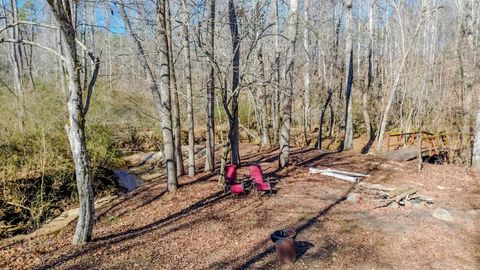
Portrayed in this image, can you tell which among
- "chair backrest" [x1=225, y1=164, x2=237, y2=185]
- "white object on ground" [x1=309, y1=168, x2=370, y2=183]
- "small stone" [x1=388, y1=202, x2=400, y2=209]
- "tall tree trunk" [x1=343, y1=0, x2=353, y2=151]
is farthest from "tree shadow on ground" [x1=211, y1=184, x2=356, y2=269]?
"tall tree trunk" [x1=343, y1=0, x2=353, y2=151]

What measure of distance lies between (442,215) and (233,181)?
4.22m

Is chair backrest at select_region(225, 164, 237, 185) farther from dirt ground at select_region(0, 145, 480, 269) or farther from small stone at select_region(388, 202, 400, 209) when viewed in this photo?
small stone at select_region(388, 202, 400, 209)

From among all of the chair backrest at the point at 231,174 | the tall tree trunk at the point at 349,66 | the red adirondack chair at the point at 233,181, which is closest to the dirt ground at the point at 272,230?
the red adirondack chair at the point at 233,181

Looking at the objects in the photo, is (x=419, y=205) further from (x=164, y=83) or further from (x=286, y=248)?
(x=164, y=83)


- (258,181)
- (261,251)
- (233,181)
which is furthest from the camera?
(233,181)

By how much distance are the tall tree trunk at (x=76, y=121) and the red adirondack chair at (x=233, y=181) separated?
10.0 ft

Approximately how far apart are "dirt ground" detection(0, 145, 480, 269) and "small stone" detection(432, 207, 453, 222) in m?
0.12

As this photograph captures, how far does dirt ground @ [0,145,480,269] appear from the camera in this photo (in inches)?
186

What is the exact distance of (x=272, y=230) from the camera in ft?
18.4

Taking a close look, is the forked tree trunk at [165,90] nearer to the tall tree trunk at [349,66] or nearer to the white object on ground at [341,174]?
the white object on ground at [341,174]

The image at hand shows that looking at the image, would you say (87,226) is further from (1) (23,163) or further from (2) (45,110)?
(2) (45,110)

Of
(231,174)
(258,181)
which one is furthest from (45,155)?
(258,181)

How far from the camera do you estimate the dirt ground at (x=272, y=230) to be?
15.5ft

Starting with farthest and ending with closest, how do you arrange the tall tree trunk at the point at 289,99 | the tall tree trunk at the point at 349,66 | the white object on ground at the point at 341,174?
the tall tree trunk at the point at 349,66 → the tall tree trunk at the point at 289,99 → the white object on ground at the point at 341,174
